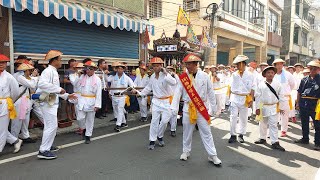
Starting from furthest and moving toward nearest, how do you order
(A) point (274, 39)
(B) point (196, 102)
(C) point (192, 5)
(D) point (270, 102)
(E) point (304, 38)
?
(E) point (304, 38) → (A) point (274, 39) → (C) point (192, 5) → (D) point (270, 102) → (B) point (196, 102)

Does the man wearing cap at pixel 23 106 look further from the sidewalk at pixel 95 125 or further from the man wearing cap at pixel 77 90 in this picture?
the man wearing cap at pixel 77 90

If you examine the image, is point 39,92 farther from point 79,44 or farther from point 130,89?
point 79,44

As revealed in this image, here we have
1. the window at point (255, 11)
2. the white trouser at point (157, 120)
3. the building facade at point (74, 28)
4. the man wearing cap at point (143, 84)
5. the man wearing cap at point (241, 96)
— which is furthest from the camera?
the window at point (255, 11)

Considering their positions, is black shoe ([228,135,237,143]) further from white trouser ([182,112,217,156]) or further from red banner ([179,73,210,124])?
red banner ([179,73,210,124])

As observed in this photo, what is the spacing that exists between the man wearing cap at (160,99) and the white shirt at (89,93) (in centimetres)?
128

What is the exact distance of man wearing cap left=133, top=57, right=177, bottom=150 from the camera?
582 cm

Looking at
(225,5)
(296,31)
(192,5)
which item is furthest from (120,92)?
(296,31)

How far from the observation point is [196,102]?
16.0 ft

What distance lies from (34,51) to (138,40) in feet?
16.3

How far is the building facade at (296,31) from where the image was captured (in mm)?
33500

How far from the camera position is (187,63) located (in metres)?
4.99

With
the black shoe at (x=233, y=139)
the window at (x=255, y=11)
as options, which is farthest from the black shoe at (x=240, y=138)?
the window at (x=255, y=11)

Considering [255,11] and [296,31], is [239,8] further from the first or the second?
[296,31]

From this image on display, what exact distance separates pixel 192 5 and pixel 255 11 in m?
8.92
